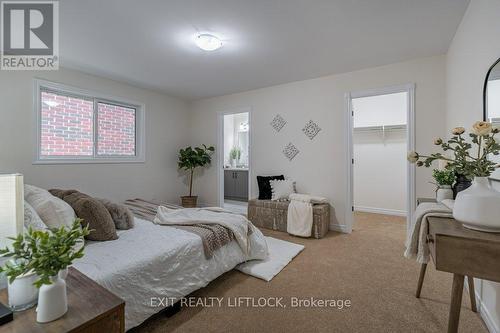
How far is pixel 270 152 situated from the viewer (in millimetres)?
4297

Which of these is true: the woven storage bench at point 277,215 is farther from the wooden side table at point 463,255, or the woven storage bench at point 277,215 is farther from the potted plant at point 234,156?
the potted plant at point 234,156

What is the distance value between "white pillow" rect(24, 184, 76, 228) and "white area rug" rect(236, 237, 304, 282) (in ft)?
5.30

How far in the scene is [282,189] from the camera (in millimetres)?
3883

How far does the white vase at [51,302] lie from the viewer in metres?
0.79

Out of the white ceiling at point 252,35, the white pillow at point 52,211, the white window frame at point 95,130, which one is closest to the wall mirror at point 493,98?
the white ceiling at point 252,35

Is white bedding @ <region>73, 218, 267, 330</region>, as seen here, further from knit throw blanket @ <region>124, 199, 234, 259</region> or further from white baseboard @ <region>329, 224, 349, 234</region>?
white baseboard @ <region>329, 224, 349, 234</region>

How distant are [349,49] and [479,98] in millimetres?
1511

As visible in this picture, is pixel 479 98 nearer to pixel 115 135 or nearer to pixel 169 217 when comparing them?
pixel 169 217

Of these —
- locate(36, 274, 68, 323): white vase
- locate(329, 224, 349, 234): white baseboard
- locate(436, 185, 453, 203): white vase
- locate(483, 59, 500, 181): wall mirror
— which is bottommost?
locate(329, 224, 349, 234): white baseboard

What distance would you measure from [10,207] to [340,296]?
2.22 m

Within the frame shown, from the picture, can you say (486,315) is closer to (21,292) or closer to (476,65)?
(476,65)

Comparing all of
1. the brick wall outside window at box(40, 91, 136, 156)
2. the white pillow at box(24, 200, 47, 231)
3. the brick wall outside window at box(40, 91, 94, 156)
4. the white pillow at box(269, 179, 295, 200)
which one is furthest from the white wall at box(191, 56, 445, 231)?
the white pillow at box(24, 200, 47, 231)

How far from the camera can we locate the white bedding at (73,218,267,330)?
1402 mm

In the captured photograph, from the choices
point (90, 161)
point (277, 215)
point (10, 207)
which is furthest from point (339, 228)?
point (90, 161)
